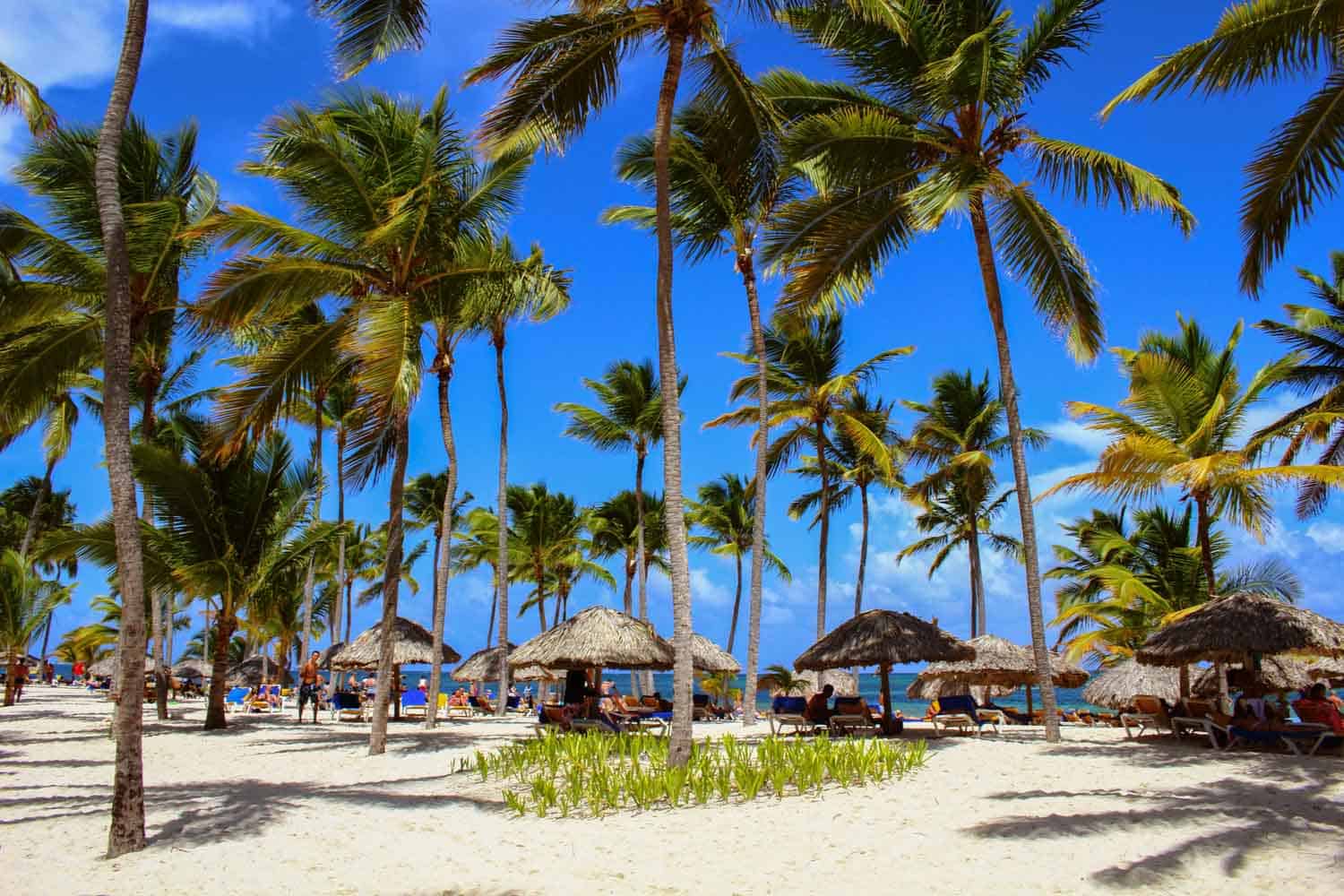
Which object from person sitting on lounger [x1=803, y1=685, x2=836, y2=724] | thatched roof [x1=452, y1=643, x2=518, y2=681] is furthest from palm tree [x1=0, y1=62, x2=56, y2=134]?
thatched roof [x1=452, y1=643, x2=518, y2=681]

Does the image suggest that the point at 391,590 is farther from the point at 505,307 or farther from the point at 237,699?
the point at 237,699

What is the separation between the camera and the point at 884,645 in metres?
15.7

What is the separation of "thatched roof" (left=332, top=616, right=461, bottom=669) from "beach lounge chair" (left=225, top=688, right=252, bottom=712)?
5717 millimetres

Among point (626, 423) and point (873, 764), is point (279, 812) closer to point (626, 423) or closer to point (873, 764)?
point (873, 764)

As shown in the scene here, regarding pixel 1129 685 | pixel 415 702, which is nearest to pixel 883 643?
pixel 1129 685

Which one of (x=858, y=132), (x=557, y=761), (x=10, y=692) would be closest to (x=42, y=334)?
(x=557, y=761)

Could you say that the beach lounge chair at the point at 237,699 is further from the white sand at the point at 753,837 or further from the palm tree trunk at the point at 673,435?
the palm tree trunk at the point at 673,435

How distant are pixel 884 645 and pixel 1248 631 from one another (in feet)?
17.4

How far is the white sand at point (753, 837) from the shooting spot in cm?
597

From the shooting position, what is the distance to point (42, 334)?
13.8 meters

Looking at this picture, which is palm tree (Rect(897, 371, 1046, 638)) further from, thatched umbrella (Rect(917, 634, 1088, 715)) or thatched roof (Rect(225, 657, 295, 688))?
thatched roof (Rect(225, 657, 295, 688))

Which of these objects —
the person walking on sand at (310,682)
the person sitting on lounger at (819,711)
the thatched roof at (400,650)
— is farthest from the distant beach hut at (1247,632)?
the person walking on sand at (310,682)

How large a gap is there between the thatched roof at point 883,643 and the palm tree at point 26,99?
13.3 meters

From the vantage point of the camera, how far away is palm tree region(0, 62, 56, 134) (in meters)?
8.78
